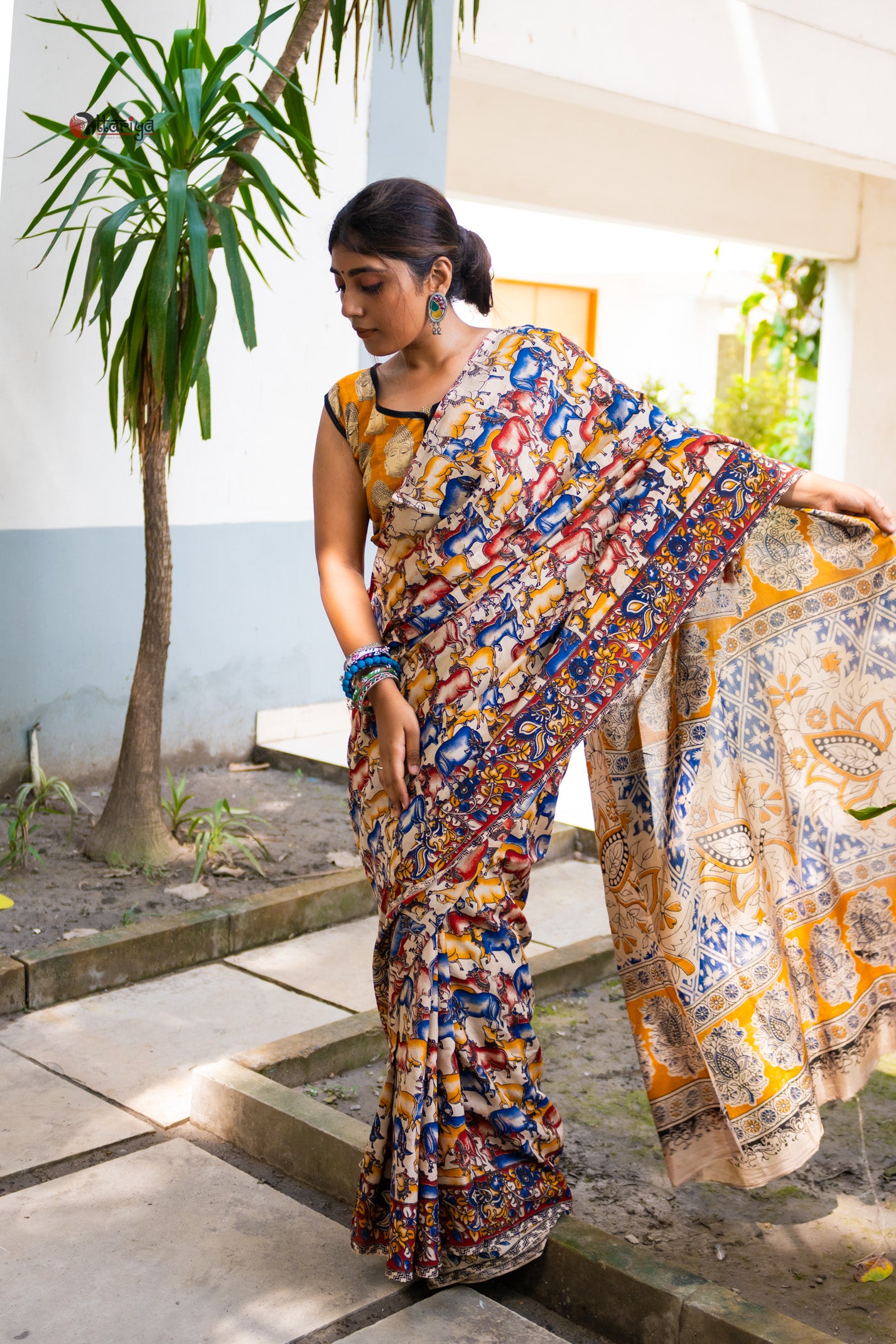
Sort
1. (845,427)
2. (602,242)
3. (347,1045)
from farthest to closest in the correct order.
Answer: (602,242)
(845,427)
(347,1045)

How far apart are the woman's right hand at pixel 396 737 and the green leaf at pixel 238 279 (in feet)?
5.76

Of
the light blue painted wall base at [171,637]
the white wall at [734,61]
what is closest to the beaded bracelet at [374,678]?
the light blue painted wall base at [171,637]

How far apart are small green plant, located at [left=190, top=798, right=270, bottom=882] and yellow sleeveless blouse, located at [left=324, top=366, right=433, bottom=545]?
2.15 meters

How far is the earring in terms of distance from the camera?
2.12 meters

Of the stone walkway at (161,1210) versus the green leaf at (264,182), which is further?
the green leaf at (264,182)

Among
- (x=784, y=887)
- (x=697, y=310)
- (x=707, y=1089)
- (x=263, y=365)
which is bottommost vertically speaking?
(x=707, y=1089)

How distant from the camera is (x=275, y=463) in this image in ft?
18.7

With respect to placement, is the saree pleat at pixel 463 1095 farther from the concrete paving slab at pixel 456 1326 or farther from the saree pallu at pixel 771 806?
the saree pallu at pixel 771 806

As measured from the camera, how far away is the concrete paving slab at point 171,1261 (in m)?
2.11

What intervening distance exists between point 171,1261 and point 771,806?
131cm

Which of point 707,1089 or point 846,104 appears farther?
point 846,104

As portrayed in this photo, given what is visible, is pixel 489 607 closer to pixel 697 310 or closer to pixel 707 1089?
pixel 707 1089

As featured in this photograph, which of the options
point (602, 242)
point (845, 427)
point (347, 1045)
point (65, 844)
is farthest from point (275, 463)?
point (602, 242)

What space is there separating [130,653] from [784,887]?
136 inches
